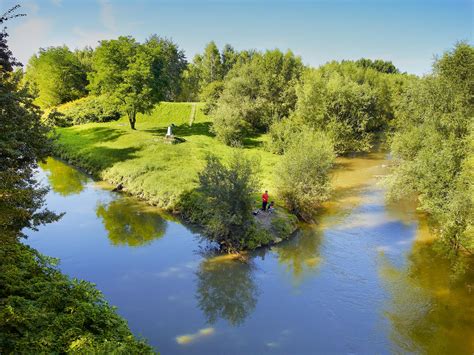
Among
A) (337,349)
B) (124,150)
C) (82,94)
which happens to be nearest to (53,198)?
(124,150)

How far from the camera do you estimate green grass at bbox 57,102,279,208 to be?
114ft

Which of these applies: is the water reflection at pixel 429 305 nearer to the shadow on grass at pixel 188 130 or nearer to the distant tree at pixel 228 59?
the shadow on grass at pixel 188 130

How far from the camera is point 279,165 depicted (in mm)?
30703

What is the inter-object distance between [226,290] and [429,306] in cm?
1034

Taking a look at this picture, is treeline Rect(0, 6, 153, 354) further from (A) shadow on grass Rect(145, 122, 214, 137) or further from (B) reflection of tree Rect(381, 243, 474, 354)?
(A) shadow on grass Rect(145, 122, 214, 137)

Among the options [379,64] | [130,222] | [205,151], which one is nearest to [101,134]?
[205,151]

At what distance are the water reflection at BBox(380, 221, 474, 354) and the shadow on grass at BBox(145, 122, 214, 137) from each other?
37.2m

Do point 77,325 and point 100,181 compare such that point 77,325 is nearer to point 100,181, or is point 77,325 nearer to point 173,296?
point 173,296

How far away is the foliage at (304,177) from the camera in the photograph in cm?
2939

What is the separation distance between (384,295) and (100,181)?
99.5 ft

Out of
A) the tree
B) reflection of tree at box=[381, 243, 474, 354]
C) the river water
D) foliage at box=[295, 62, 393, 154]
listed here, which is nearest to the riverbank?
the river water

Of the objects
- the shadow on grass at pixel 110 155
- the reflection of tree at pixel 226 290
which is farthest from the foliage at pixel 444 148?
the shadow on grass at pixel 110 155

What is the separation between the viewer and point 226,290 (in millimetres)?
20844

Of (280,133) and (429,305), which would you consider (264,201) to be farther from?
(280,133)
